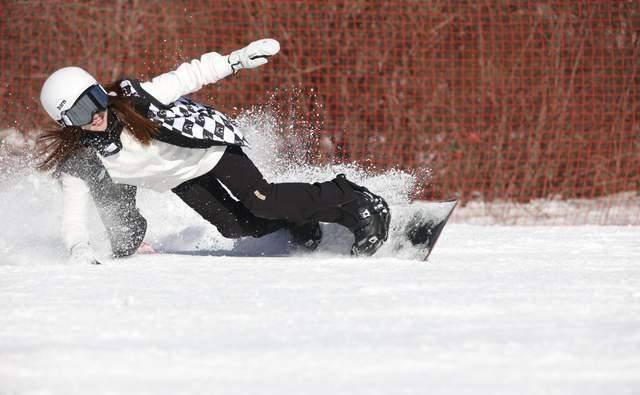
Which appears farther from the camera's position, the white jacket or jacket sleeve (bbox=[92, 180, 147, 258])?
jacket sleeve (bbox=[92, 180, 147, 258])

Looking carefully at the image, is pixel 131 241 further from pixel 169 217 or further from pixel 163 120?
pixel 169 217

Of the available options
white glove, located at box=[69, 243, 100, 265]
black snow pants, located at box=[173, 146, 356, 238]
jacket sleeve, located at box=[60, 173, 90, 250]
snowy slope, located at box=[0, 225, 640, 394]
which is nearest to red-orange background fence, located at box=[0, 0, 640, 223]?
black snow pants, located at box=[173, 146, 356, 238]

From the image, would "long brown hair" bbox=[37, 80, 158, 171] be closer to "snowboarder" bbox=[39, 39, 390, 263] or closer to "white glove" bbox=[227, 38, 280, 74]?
"snowboarder" bbox=[39, 39, 390, 263]

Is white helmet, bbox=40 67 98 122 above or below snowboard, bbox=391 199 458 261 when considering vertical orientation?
above

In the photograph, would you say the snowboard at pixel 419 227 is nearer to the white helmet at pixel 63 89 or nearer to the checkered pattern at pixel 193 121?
the checkered pattern at pixel 193 121

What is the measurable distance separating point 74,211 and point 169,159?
1.50 feet

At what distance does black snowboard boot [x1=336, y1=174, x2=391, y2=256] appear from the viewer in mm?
4195

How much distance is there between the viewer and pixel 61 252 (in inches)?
177

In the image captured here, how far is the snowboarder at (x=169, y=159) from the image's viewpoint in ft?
13.0

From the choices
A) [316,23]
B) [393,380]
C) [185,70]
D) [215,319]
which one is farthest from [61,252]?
[316,23]

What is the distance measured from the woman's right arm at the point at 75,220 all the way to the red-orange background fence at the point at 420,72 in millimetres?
4072

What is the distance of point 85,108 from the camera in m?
3.85

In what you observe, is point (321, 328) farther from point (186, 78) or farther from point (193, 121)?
point (186, 78)

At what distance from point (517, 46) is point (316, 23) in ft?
5.68
